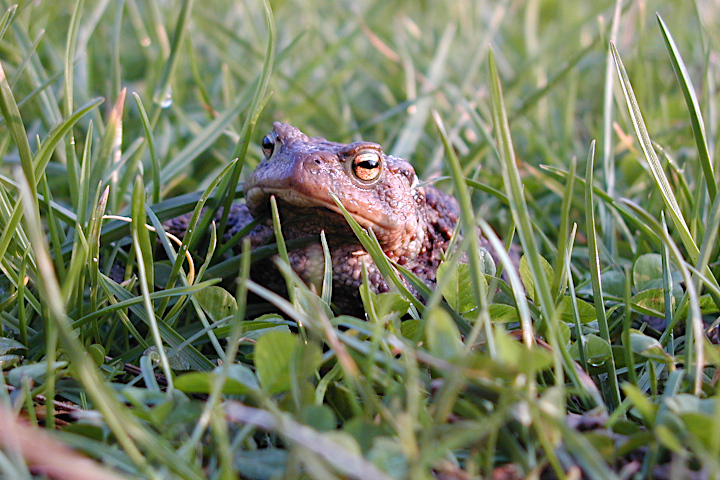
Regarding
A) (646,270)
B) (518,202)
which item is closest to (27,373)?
(518,202)

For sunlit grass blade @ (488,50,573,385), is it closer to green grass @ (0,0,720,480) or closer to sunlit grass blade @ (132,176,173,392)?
green grass @ (0,0,720,480)

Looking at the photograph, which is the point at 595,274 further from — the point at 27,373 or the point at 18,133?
the point at 18,133

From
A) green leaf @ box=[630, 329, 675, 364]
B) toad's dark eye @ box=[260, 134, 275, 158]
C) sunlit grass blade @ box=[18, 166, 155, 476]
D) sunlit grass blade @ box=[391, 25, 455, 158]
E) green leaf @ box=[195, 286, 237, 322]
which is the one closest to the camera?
sunlit grass blade @ box=[18, 166, 155, 476]

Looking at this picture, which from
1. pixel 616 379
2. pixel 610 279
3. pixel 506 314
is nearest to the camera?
pixel 616 379

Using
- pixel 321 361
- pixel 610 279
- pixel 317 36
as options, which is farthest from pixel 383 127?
pixel 321 361

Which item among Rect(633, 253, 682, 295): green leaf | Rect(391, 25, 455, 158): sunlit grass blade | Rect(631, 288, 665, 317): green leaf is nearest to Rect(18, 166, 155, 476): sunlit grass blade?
Rect(631, 288, 665, 317): green leaf

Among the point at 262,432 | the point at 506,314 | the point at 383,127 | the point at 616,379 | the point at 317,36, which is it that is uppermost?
the point at 317,36

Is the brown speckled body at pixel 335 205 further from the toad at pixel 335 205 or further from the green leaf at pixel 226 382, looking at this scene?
the green leaf at pixel 226 382

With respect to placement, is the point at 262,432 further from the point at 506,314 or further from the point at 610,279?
the point at 610,279
